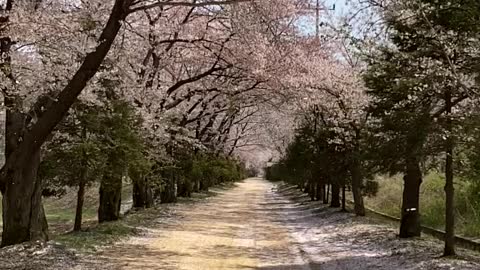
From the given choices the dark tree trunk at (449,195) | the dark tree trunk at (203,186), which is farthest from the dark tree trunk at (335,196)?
the dark tree trunk at (203,186)

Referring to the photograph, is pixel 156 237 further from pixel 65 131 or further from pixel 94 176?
pixel 65 131

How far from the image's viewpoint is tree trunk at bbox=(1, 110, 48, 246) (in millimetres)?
11430

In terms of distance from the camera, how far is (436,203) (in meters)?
22.1

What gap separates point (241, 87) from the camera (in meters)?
23.6

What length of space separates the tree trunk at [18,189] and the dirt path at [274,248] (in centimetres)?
167

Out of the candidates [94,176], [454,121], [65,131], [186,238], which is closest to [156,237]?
[186,238]

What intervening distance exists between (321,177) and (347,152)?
5710 mm

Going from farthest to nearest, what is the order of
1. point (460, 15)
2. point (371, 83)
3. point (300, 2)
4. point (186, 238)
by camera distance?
point (300, 2) → point (186, 238) → point (371, 83) → point (460, 15)

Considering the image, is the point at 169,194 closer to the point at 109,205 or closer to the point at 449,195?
the point at 109,205

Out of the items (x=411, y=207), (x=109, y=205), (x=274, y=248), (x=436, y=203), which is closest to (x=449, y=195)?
(x=411, y=207)

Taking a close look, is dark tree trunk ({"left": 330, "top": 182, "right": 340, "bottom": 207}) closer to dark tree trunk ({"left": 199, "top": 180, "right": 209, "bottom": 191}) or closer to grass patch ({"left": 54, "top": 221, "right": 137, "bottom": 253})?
grass patch ({"left": 54, "top": 221, "right": 137, "bottom": 253})

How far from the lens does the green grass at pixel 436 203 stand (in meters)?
17.3

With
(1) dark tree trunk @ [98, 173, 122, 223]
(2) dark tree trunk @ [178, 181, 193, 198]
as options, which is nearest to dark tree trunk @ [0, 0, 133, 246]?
(1) dark tree trunk @ [98, 173, 122, 223]

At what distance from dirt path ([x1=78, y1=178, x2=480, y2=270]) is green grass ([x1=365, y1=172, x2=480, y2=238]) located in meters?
2.22
